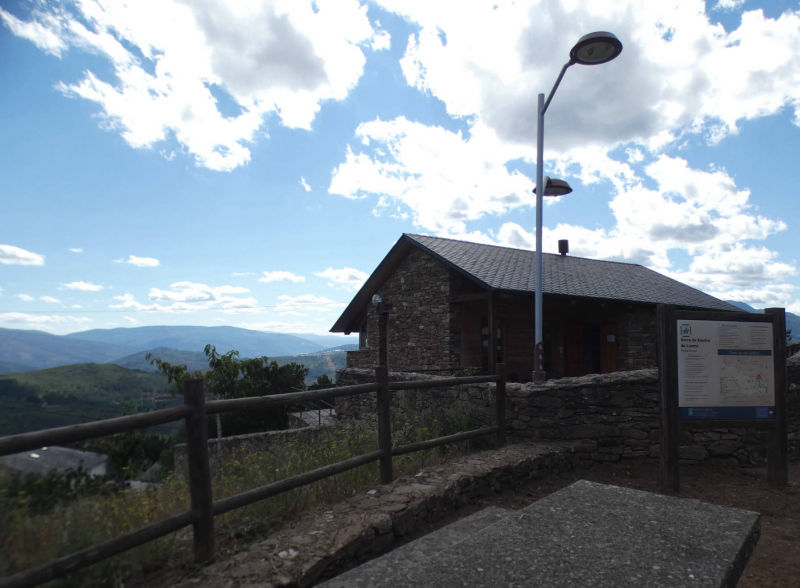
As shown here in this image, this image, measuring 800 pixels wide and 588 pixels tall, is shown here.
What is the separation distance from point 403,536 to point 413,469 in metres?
1.25

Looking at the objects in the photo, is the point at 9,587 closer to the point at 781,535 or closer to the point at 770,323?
the point at 781,535

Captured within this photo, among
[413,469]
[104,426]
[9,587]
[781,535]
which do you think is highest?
[104,426]

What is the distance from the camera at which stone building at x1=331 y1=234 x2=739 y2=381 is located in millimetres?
15055

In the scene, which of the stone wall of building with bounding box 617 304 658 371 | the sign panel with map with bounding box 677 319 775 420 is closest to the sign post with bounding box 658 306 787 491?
the sign panel with map with bounding box 677 319 775 420

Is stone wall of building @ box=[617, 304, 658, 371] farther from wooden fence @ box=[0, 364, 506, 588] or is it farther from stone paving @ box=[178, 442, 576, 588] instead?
wooden fence @ box=[0, 364, 506, 588]

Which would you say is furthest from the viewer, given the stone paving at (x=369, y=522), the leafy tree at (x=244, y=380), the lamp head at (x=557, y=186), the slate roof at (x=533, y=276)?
the leafy tree at (x=244, y=380)

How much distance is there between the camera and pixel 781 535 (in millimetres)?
4336

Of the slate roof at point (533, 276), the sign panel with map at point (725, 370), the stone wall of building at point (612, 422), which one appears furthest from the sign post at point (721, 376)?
the slate roof at point (533, 276)

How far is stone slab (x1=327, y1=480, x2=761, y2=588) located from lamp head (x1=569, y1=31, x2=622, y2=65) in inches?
275

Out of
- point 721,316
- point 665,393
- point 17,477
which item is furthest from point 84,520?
point 721,316

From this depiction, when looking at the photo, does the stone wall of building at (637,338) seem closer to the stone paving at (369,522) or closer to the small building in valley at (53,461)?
the stone paving at (369,522)

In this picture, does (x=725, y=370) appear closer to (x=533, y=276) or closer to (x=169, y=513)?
(x=169, y=513)

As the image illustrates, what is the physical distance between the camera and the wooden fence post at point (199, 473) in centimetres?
312

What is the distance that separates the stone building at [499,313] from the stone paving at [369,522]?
8.10 metres
